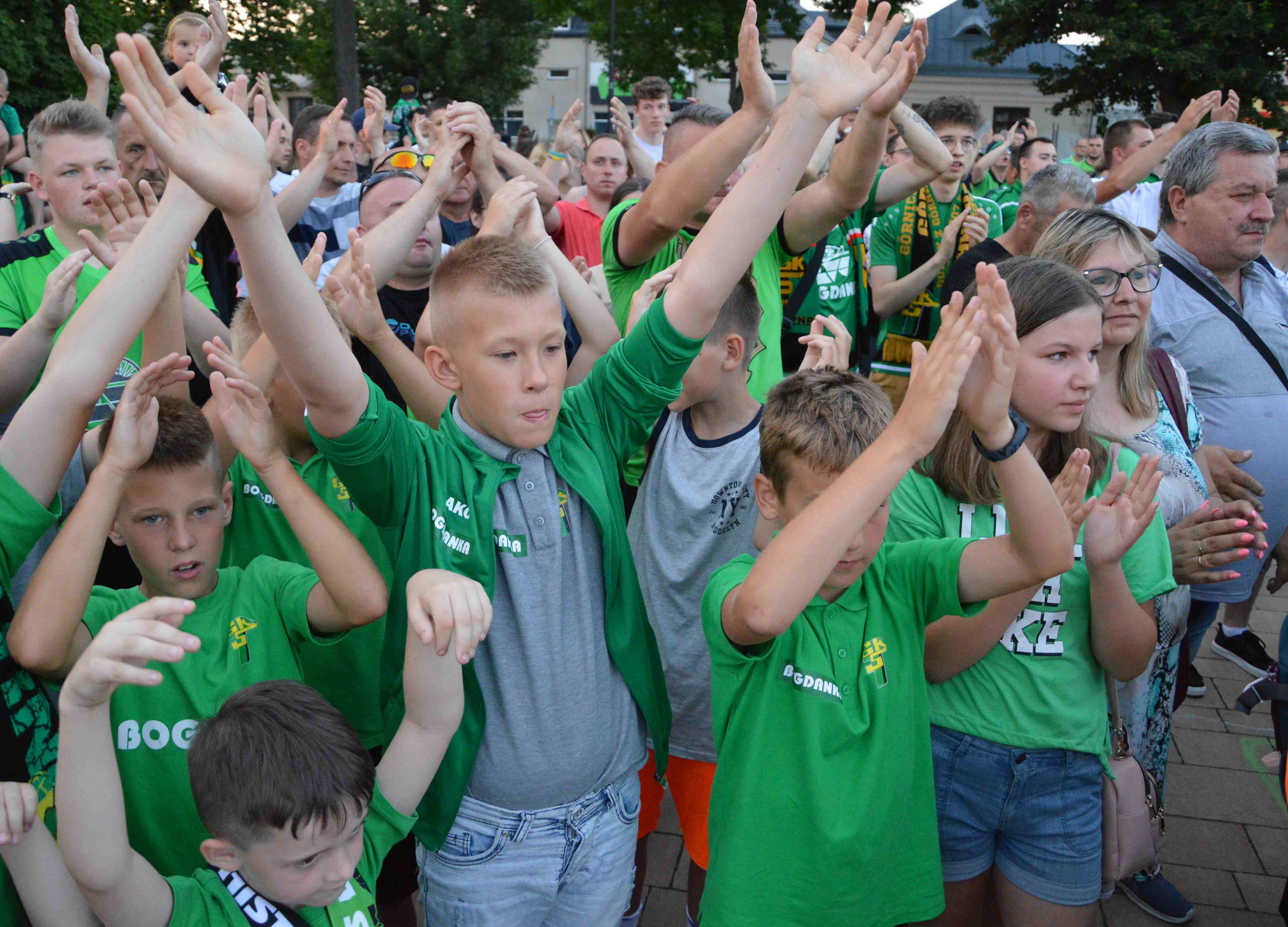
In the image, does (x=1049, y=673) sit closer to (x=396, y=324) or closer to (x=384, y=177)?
(x=396, y=324)

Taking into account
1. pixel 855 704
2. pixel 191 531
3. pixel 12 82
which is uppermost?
pixel 191 531

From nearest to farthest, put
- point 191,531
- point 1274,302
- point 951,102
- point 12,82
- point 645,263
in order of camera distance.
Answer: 1. point 191,531
2. point 645,263
3. point 1274,302
4. point 951,102
5. point 12,82

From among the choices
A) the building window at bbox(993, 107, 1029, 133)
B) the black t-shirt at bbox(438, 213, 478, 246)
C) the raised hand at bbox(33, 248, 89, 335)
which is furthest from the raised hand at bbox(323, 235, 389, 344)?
the building window at bbox(993, 107, 1029, 133)

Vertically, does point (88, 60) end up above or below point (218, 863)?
above

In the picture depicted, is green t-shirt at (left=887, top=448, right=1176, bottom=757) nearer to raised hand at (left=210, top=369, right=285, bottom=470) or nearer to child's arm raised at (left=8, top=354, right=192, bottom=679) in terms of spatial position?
raised hand at (left=210, top=369, right=285, bottom=470)

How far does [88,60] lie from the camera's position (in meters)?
3.99

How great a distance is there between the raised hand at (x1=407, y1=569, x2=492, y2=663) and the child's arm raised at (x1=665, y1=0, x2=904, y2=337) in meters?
0.70

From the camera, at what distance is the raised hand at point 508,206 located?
94.0 inches

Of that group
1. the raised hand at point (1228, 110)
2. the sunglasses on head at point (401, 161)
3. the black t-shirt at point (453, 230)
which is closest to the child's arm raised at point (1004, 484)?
the sunglasses on head at point (401, 161)

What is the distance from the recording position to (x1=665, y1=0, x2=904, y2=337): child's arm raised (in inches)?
76.5

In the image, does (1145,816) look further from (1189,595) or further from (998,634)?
(1189,595)

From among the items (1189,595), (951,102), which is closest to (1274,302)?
(1189,595)

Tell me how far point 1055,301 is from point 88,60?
3840 mm

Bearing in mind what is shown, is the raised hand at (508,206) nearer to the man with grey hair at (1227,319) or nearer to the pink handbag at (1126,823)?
the pink handbag at (1126,823)
